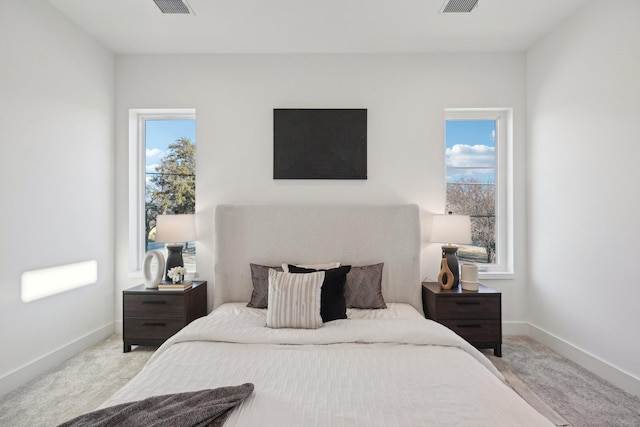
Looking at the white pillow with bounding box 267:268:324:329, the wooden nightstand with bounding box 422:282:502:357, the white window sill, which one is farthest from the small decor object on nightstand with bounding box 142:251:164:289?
the white window sill

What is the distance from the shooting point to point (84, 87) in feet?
9.81

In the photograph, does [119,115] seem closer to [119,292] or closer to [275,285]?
[119,292]

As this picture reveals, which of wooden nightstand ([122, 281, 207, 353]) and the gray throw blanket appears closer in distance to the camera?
the gray throw blanket

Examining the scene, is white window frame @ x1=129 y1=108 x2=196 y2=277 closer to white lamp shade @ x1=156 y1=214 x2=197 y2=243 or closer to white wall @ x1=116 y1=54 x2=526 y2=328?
white wall @ x1=116 y1=54 x2=526 y2=328

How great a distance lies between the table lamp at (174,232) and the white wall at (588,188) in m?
3.20

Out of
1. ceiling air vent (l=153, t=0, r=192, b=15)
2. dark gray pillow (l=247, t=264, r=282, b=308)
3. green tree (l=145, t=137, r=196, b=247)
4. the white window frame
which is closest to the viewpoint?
ceiling air vent (l=153, t=0, r=192, b=15)

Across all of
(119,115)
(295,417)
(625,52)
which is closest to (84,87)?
(119,115)

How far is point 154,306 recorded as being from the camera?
2.85 m

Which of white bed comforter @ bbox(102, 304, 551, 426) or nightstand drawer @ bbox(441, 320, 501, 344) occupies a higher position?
white bed comforter @ bbox(102, 304, 551, 426)

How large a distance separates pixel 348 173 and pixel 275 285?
1.37 metres

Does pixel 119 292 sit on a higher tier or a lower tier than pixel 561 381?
higher

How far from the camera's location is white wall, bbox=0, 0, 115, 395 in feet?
7.55

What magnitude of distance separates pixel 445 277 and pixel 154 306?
8.09ft

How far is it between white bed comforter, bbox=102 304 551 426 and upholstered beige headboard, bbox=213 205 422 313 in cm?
80
